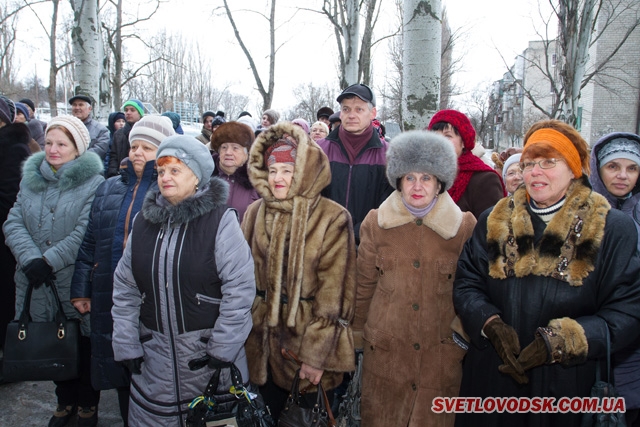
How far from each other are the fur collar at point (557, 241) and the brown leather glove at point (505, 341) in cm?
25

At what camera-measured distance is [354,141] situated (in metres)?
3.52

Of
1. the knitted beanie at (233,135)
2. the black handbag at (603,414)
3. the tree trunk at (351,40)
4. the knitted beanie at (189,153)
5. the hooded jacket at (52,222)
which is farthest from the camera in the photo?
the tree trunk at (351,40)

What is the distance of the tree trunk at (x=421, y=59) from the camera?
4.33 meters

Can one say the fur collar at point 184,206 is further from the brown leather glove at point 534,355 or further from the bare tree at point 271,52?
the bare tree at point 271,52

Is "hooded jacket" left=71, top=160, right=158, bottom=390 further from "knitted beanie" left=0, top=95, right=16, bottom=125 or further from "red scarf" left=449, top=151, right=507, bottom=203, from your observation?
"red scarf" left=449, top=151, right=507, bottom=203

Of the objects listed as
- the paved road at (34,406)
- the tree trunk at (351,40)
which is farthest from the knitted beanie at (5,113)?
the tree trunk at (351,40)

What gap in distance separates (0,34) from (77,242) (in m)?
31.3

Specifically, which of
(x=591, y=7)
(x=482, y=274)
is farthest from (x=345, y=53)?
(x=482, y=274)

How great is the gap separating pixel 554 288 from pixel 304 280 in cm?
132

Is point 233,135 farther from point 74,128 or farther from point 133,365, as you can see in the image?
point 133,365

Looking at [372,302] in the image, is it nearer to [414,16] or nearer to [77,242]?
[77,242]

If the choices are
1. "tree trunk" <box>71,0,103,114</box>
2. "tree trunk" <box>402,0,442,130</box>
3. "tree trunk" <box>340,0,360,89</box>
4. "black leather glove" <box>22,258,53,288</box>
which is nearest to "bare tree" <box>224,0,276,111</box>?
"tree trunk" <box>340,0,360,89</box>

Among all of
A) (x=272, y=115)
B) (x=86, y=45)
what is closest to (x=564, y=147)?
(x=272, y=115)

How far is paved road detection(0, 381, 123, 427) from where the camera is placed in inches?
133
